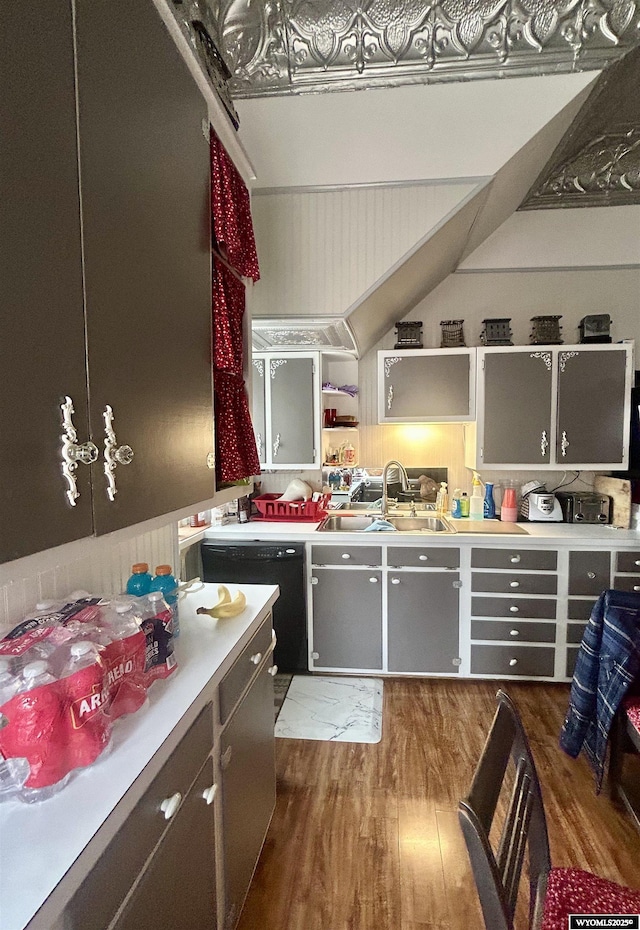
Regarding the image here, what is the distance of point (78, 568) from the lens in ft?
4.10

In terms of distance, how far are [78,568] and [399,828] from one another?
1.52 m

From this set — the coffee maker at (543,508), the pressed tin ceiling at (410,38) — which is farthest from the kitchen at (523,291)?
the pressed tin ceiling at (410,38)

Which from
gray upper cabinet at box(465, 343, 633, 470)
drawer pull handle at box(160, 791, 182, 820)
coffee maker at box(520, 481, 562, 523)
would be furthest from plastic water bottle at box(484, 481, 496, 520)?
drawer pull handle at box(160, 791, 182, 820)

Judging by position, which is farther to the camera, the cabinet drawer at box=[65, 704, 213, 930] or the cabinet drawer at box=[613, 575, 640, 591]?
the cabinet drawer at box=[613, 575, 640, 591]

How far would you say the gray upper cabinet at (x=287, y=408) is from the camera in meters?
3.01

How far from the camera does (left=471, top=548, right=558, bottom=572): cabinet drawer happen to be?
8.37ft

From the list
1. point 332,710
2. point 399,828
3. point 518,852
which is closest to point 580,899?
point 518,852

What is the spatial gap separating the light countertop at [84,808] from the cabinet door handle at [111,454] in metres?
0.46

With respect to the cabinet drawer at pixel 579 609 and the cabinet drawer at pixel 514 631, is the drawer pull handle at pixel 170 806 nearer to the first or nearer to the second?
the cabinet drawer at pixel 514 631

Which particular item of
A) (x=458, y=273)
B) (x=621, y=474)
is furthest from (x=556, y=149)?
(x=621, y=474)

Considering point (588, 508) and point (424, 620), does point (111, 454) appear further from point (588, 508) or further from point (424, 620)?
point (588, 508)

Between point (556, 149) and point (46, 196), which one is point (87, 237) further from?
point (556, 149)

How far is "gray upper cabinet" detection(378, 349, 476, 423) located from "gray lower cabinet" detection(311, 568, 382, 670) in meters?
1.06

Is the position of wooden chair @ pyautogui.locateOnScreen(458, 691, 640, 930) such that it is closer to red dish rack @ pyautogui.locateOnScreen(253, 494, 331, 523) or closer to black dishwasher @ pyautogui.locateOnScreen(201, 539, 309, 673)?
black dishwasher @ pyautogui.locateOnScreen(201, 539, 309, 673)
